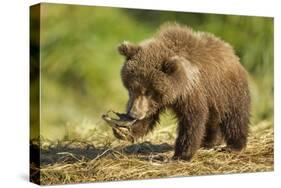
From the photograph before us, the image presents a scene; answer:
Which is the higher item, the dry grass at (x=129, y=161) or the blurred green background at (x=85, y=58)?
the blurred green background at (x=85, y=58)

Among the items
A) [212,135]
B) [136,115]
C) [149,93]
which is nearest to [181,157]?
[212,135]

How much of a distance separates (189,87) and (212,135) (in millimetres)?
726

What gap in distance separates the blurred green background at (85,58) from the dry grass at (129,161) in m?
0.16

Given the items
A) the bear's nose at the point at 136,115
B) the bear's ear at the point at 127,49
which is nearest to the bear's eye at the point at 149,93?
the bear's nose at the point at 136,115

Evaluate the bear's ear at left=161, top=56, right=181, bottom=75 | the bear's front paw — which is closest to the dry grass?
the bear's front paw

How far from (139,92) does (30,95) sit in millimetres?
1054

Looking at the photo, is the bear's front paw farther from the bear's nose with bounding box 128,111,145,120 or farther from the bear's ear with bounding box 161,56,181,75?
the bear's ear with bounding box 161,56,181,75

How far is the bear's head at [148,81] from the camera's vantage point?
711cm

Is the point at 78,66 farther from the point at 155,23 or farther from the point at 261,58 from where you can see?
the point at 261,58

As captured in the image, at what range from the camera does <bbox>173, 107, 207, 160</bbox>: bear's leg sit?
734 centimetres

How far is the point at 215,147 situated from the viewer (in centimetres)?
782

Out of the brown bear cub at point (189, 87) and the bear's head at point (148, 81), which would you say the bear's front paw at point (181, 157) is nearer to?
the brown bear cub at point (189, 87)

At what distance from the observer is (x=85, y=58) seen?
7109mm

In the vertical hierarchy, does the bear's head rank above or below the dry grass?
above
